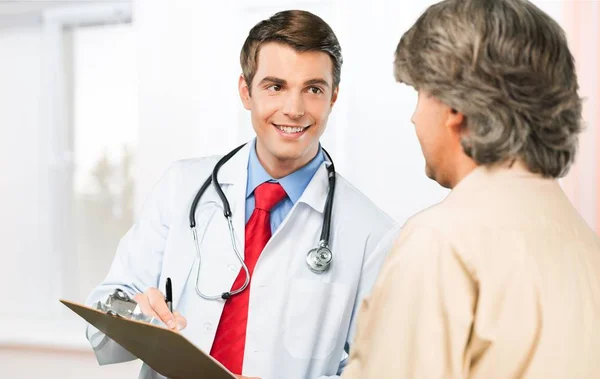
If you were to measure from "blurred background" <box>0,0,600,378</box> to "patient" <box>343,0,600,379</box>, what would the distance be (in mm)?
1064

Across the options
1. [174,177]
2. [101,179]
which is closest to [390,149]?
[174,177]

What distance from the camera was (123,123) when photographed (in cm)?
320

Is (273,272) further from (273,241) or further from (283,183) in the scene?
(283,183)

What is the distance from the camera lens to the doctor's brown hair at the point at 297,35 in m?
1.62

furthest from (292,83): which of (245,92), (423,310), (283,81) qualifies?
(423,310)

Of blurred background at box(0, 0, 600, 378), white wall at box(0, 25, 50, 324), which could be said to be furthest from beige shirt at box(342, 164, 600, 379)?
white wall at box(0, 25, 50, 324)

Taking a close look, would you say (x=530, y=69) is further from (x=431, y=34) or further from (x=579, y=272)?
(x=579, y=272)

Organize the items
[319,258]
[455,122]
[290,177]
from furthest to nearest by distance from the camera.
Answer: [290,177] < [319,258] < [455,122]

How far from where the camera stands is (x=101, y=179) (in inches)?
127

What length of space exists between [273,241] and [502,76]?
814 millimetres

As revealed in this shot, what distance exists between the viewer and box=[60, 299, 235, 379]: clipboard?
1103 mm

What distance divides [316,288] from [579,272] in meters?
0.77

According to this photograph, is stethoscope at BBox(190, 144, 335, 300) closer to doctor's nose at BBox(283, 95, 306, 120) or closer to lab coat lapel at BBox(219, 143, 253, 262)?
lab coat lapel at BBox(219, 143, 253, 262)

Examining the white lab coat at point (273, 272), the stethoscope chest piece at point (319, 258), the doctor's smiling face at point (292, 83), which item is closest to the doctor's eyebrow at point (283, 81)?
the doctor's smiling face at point (292, 83)
